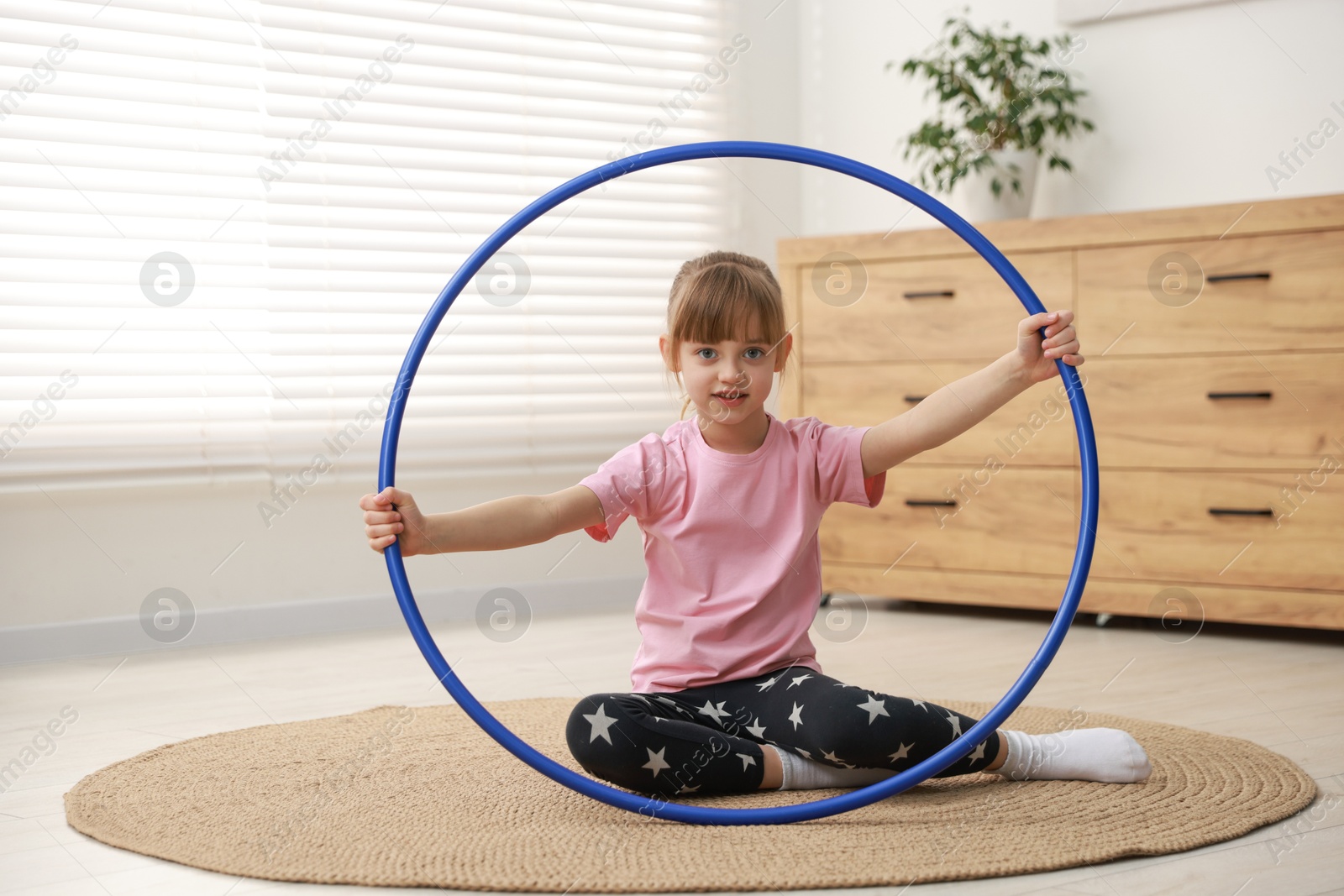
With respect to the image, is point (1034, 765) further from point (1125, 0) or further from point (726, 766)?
point (1125, 0)

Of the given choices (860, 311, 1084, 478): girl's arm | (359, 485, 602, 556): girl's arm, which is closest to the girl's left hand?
(860, 311, 1084, 478): girl's arm

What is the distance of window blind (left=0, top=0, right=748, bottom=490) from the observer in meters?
2.73

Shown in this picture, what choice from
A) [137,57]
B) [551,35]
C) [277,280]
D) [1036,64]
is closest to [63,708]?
[277,280]

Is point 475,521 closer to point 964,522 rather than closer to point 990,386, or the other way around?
point 990,386

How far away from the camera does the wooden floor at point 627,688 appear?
1.33 metres

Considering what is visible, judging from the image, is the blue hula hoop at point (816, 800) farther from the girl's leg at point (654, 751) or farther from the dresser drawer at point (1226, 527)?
the dresser drawer at point (1226, 527)

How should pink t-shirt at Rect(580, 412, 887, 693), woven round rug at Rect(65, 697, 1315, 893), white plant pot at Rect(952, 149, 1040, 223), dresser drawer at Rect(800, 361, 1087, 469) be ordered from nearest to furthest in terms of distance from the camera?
woven round rug at Rect(65, 697, 1315, 893)
pink t-shirt at Rect(580, 412, 887, 693)
dresser drawer at Rect(800, 361, 1087, 469)
white plant pot at Rect(952, 149, 1040, 223)

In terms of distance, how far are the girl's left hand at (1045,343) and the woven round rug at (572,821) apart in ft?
1.67

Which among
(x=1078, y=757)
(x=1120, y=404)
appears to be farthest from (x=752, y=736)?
(x=1120, y=404)

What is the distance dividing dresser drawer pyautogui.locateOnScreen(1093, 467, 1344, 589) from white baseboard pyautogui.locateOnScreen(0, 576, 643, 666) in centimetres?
123

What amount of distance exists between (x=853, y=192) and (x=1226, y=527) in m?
1.57

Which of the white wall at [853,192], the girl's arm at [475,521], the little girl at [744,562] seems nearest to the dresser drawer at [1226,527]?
the white wall at [853,192]

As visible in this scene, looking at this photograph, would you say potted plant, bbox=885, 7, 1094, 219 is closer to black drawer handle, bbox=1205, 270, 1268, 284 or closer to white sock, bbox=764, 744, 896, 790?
black drawer handle, bbox=1205, 270, 1268, 284

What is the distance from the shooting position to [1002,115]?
10.4ft
